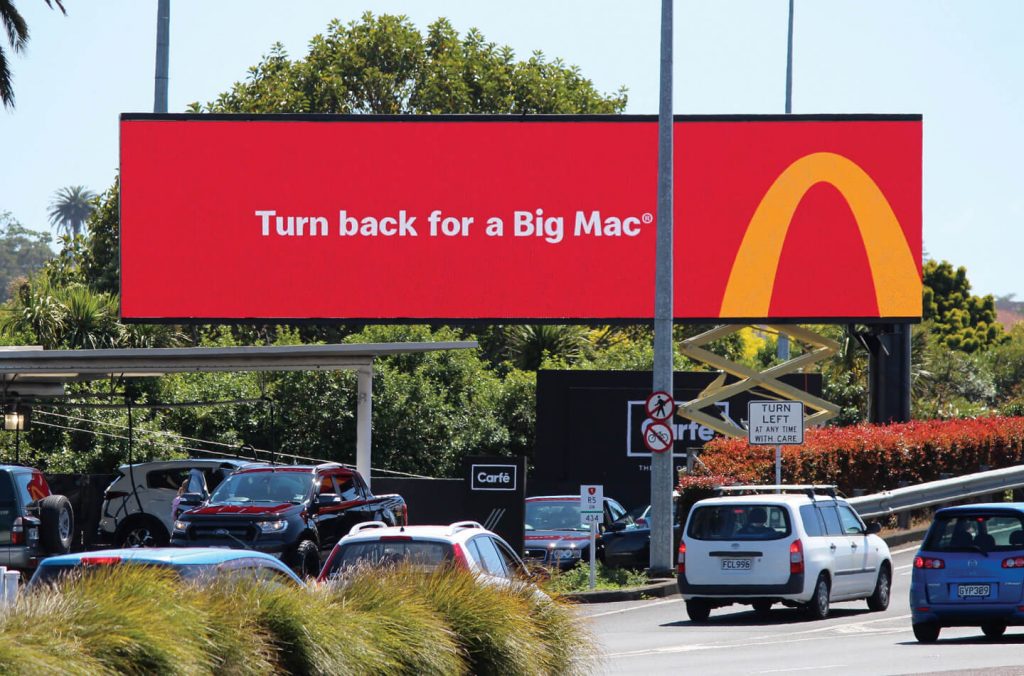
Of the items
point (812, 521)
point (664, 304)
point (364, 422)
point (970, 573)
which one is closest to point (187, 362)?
point (364, 422)

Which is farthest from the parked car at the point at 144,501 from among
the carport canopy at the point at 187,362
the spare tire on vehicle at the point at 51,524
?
the spare tire on vehicle at the point at 51,524

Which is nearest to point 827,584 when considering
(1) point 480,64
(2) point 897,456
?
(2) point 897,456

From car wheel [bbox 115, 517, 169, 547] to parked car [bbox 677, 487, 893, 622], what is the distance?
839cm

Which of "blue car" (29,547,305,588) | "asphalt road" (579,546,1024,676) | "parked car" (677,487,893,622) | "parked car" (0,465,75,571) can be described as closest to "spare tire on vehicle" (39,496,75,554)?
"parked car" (0,465,75,571)

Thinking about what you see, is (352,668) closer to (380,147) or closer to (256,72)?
(380,147)

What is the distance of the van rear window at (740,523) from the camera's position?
2006 centimetres

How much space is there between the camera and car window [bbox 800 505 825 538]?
20.1m

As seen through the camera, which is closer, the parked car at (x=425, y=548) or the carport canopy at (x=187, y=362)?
the parked car at (x=425, y=548)

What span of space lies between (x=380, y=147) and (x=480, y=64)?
22.5 metres

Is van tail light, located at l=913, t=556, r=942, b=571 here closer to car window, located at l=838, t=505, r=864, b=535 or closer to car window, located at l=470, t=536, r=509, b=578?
car window, located at l=838, t=505, r=864, b=535

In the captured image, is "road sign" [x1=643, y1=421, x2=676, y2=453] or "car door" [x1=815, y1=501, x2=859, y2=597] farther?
"road sign" [x1=643, y1=421, x2=676, y2=453]

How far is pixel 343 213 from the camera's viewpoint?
3241cm

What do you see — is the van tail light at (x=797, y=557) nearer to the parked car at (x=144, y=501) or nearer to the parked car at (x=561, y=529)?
the parked car at (x=561, y=529)

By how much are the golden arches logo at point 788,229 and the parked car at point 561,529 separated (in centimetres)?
603
